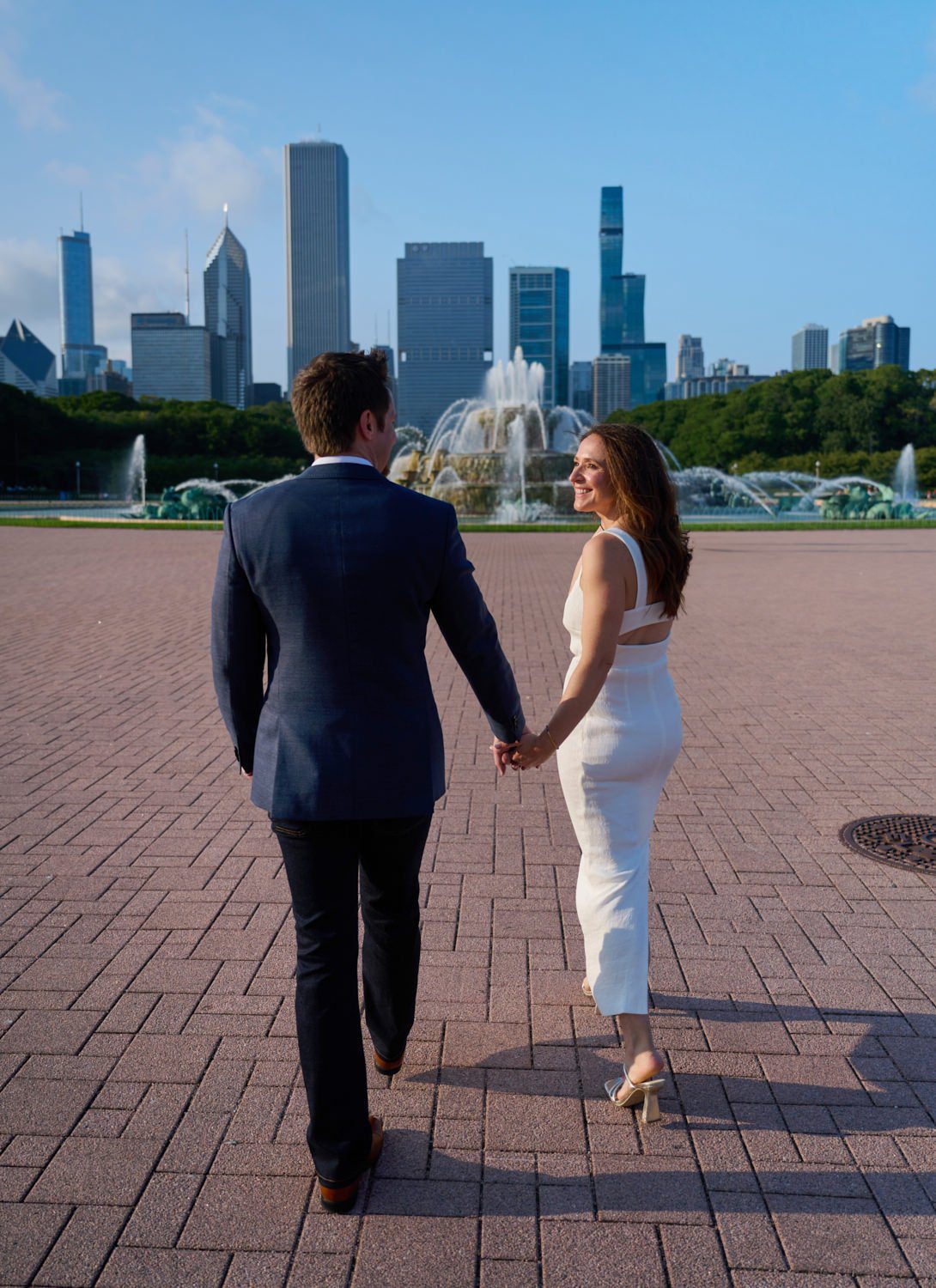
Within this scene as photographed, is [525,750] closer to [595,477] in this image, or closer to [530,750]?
[530,750]

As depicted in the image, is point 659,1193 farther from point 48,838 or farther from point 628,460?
point 48,838

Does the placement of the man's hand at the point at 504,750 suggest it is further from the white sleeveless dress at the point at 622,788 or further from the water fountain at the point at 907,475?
the water fountain at the point at 907,475

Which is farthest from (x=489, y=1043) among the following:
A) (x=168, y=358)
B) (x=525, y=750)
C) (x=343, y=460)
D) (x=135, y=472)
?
(x=168, y=358)

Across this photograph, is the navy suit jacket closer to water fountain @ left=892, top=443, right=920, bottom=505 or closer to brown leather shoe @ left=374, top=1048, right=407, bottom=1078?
brown leather shoe @ left=374, top=1048, right=407, bottom=1078

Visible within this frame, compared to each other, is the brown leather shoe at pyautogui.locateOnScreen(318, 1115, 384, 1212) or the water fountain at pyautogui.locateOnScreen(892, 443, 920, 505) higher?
the water fountain at pyautogui.locateOnScreen(892, 443, 920, 505)

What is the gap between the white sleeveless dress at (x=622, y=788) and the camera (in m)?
3.01

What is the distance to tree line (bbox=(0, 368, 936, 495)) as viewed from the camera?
7225 cm

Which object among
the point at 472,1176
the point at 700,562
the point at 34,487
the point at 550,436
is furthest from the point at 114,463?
the point at 472,1176

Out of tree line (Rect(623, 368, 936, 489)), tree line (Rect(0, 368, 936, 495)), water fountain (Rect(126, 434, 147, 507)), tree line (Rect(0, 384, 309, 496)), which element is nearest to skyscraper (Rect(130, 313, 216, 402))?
tree line (Rect(0, 384, 309, 496))

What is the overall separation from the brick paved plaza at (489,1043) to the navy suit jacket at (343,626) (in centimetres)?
88

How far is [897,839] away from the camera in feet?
16.8

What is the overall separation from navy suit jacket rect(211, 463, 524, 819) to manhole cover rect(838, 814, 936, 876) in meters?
2.93

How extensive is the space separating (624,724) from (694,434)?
82893 millimetres

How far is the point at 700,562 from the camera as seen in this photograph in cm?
2086
